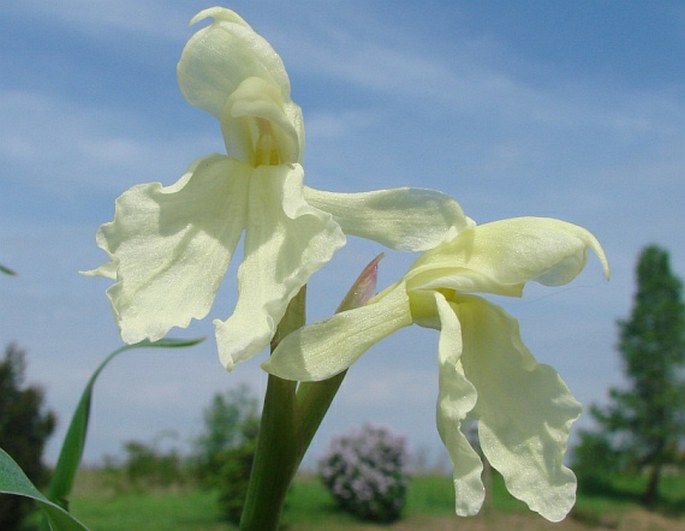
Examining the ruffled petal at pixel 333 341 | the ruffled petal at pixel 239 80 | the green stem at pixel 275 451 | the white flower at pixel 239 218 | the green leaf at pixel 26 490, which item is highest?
the ruffled petal at pixel 239 80

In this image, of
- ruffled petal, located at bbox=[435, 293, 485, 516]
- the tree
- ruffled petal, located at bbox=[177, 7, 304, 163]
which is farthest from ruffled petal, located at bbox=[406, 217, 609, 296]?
the tree

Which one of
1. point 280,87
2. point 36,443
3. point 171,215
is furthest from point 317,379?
point 36,443

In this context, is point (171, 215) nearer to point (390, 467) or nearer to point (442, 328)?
point (442, 328)

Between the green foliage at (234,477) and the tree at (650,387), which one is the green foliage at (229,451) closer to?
the green foliage at (234,477)

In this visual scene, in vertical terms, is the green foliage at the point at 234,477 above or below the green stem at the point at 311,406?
below

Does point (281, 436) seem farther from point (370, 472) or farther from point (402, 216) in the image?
point (370, 472)

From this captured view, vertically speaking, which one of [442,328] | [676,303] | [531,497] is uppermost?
[676,303]

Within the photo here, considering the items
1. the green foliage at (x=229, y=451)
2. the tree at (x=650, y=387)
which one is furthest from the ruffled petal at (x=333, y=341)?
the tree at (x=650, y=387)
